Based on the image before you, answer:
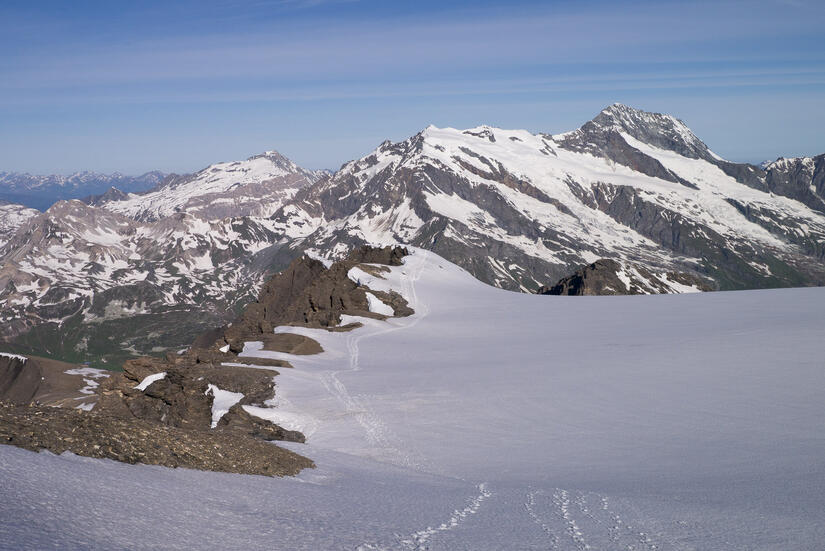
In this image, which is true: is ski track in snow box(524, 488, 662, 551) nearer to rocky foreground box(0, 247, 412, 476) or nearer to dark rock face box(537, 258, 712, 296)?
rocky foreground box(0, 247, 412, 476)

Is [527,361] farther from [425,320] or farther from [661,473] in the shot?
[425,320]

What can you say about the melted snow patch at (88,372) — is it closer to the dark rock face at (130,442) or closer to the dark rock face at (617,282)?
the dark rock face at (130,442)

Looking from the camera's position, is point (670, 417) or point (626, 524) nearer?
point (626, 524)

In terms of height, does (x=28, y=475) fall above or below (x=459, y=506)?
above

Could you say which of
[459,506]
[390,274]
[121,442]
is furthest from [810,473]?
[390,274]

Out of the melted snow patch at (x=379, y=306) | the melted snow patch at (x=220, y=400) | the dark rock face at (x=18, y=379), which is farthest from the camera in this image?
the dark rock face at (x=18, y=379)

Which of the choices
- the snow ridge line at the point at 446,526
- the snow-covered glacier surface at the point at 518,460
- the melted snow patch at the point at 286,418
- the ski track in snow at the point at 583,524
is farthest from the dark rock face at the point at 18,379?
the ski track in snow at the point at 583,524
